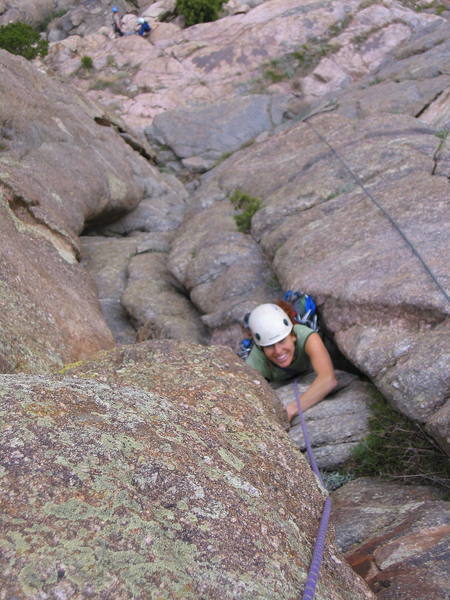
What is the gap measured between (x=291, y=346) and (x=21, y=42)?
2725cm

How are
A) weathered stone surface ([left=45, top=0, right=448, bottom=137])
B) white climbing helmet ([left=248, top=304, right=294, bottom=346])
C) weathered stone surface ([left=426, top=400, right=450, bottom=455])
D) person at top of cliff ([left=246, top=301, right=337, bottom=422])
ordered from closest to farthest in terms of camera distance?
weathered stone surface ([left=426, top=400, right=450, bottom=455]) → person at top of cliff ([left=246, top=301, right=337, bottom=422]) → white climbing helmet ([left=248, top=304, right=294, bottom=346]) → weathered stone surface ([left=45, top=0, right=448, bottom=137])

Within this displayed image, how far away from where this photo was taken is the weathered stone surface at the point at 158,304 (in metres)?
10.3

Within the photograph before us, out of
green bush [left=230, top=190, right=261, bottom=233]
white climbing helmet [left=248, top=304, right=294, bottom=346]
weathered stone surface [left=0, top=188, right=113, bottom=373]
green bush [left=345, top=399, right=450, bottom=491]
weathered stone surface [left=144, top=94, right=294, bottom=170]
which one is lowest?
green bush [left=345, top=399, right=450, bottom=491]

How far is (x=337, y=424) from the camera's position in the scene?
643cm

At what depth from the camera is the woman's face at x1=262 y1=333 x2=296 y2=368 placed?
7.55m

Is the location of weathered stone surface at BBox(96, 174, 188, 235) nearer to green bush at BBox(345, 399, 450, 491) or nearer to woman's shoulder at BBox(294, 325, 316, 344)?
woman's shoulder at BBox(294, 325, 316, 344)

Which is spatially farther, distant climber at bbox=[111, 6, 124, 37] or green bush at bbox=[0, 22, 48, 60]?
distant climber at bbox=[111, 6, 124, 37]

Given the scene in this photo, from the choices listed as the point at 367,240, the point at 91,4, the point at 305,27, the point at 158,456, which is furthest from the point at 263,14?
the point at 158,456

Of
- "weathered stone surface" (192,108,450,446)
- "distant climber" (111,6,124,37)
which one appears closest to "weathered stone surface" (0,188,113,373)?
"weathered stone surface" (192,108,450,446)

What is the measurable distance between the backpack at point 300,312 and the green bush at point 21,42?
25.5 m

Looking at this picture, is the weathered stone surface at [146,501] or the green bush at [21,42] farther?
the green bush at [21,42]

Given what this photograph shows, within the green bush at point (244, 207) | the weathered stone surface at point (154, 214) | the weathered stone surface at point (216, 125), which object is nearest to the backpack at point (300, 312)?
the green bush at point (244, 207)

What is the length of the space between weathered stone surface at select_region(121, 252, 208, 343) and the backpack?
151 cm

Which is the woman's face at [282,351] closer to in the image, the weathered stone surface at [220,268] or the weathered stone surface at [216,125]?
the weathered stone surface at [220,268]
